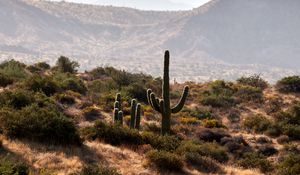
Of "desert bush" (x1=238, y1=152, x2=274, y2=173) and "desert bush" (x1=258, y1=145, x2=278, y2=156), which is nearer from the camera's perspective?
"desert bush" (x1=238, y1=152, x2=274, y2=173)

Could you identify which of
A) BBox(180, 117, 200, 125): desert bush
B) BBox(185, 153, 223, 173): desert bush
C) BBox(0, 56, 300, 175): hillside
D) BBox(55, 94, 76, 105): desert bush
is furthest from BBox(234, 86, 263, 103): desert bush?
BBox(185, 153, 223, 173): desert bush

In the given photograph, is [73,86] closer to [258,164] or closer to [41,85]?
[41,85]

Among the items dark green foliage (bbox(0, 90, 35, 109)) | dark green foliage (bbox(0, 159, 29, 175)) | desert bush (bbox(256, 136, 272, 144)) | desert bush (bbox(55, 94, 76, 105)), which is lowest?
desert bush (bbox(256, 136, 272, 144))

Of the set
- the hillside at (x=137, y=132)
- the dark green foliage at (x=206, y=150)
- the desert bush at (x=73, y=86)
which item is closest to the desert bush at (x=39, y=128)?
the hillside at (x=137, y=132)

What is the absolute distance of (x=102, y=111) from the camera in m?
24.1

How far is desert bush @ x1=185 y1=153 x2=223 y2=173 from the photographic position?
13531 mm

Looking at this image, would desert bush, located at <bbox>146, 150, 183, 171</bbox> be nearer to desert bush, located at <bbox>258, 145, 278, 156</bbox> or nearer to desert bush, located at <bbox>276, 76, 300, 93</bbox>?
desert bush, located at <bbox>258, 145, 278, 156</bbox>

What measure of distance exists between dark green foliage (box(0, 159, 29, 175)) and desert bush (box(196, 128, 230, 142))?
11.4 m

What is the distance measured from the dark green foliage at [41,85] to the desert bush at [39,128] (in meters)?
11.5

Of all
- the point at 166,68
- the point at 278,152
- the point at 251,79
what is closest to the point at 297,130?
the point at 278,152

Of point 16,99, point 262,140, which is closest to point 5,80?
point 16,99

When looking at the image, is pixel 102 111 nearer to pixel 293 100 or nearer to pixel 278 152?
pixel 278 152

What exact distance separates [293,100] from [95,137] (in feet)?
64.4

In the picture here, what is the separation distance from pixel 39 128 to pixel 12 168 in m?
3.67
